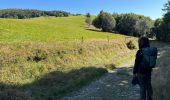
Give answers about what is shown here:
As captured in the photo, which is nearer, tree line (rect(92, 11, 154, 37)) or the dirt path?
the dirt path

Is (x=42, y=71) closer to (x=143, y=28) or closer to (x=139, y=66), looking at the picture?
(x=139, y=66)

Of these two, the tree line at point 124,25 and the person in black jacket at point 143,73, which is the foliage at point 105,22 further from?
the person in black jacket at point 143,73

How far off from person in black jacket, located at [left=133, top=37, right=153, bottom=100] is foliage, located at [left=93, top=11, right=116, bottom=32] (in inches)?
3833

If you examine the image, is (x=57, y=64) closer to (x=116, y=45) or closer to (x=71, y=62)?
(x=71, y=62)

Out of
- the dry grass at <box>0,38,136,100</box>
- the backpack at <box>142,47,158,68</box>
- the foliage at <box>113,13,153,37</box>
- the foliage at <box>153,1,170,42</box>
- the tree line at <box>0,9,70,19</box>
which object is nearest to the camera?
the backpack at <box>142,47,158,68</box>

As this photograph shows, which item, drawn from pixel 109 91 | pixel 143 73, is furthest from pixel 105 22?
pixel 143 73

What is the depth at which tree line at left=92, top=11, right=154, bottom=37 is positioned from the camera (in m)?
110

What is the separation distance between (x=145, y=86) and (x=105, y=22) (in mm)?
98689

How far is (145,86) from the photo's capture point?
1247 cm

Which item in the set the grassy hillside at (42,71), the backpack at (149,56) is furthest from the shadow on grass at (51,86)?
the backpack at (149,56)

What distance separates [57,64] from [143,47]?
47.3 feet

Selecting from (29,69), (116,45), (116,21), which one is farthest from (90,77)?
(116,21)

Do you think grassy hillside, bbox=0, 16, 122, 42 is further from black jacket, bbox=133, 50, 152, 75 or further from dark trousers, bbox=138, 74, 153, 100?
black jacket, bbox=133, 50, 152, 75

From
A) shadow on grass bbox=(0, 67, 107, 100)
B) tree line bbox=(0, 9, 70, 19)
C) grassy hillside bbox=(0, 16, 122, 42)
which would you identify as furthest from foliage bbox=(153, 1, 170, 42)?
tree line bbox=(0, 9, 70, 19)
